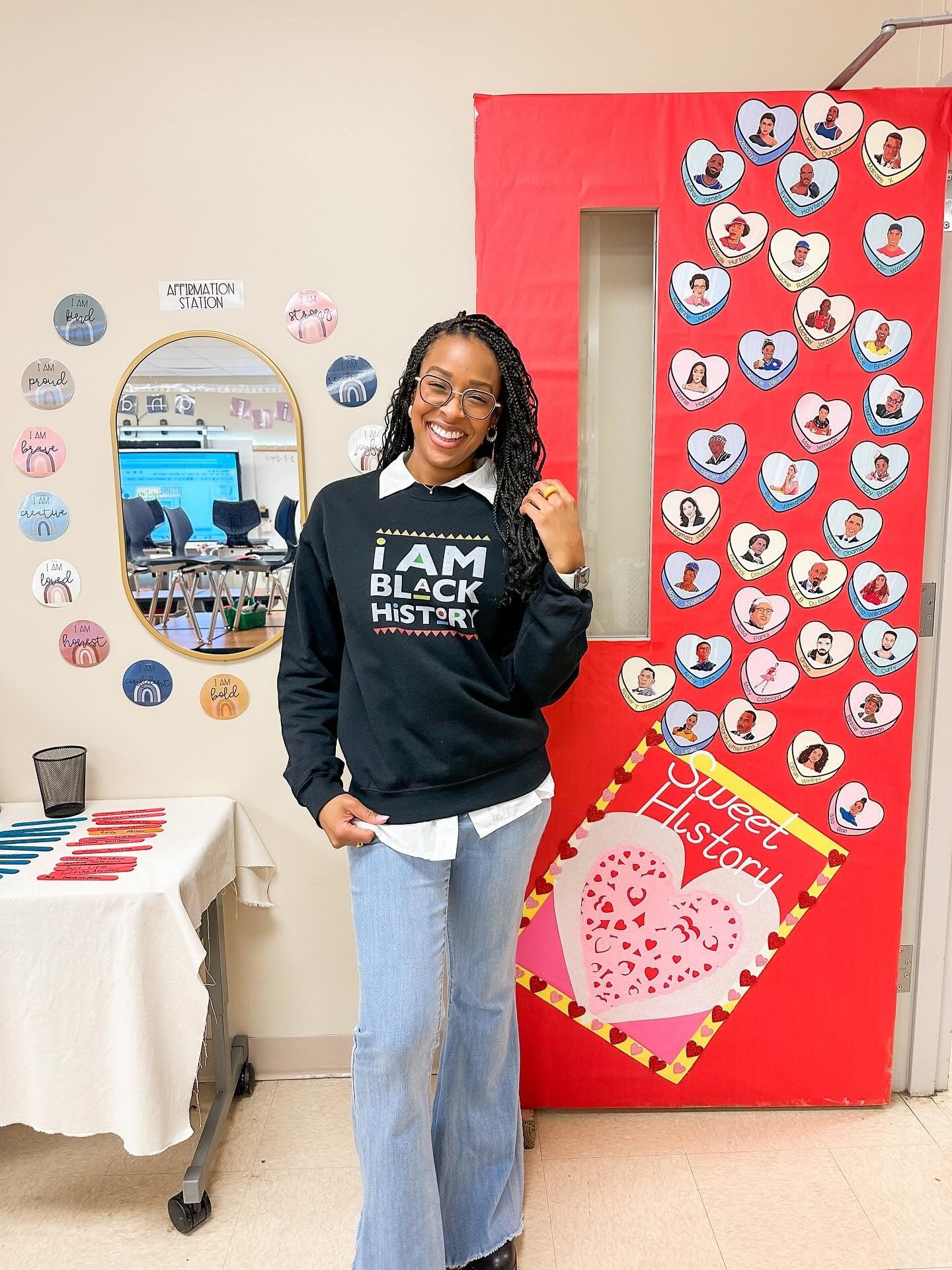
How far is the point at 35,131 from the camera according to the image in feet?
6.09

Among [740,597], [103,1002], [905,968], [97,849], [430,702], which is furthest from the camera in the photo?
[905,968]

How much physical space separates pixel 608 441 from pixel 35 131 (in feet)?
4.46

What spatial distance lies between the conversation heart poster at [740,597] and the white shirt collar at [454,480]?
0.36m

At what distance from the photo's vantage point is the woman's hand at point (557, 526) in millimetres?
1408

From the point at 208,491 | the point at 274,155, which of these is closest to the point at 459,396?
the point at 208,491

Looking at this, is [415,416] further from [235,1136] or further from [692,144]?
[235,1136]

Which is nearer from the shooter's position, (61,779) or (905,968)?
(61,779)

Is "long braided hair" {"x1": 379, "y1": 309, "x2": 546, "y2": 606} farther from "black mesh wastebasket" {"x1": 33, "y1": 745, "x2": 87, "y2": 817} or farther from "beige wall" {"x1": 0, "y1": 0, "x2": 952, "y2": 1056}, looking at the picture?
"black mesh wastebasket" {"x1": 33, "y1": 745, "x2": 87, "y2": 817}

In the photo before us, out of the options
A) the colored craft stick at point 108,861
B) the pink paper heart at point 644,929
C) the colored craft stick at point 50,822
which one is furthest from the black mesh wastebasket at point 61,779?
the pink paper heart at point 644,929

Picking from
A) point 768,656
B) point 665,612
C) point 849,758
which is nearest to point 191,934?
point 665,612

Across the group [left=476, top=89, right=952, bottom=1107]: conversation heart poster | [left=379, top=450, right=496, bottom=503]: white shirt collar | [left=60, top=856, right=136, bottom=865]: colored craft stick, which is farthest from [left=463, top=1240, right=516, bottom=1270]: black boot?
[left=379, top=450, right=496, bottom=503]: white shirt collar

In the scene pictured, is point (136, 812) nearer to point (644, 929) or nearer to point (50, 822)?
point (50, 822)

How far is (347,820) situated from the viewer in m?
1.42

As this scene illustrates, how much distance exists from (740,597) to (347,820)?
0.96m
